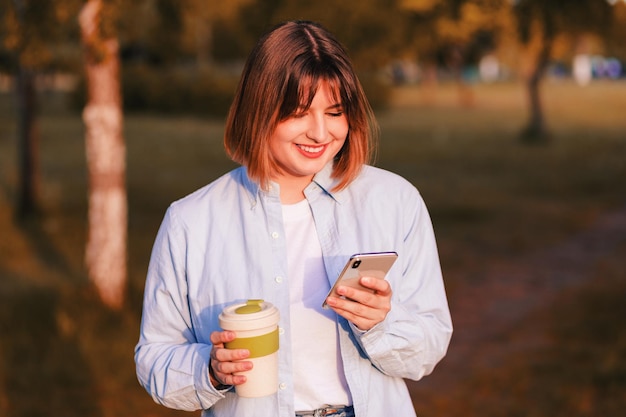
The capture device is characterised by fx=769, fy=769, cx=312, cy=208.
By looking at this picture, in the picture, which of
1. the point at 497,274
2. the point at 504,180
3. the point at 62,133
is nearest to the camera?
the point at 497,274

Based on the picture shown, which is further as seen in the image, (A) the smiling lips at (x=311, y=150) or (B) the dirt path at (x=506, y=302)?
(B) the dirt path at (x=506, y=302)

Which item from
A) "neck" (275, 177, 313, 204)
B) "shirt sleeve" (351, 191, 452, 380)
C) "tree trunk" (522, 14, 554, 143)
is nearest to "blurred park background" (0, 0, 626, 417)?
"tree trunk" (522, 14, 554, 143)

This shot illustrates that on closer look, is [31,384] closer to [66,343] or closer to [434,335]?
[66,343]

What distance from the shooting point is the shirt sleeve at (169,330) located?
1988 mm

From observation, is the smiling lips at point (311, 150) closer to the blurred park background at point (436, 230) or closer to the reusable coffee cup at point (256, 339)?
the reusable coffee cup at point (256, 339)

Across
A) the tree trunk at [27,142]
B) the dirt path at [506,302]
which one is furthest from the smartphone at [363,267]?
the tree trunk at [27,142]

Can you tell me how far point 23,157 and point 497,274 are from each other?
7.53m

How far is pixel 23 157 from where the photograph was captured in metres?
12.1

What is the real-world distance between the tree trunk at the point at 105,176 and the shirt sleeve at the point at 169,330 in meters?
5.21

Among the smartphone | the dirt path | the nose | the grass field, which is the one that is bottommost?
the dirt path

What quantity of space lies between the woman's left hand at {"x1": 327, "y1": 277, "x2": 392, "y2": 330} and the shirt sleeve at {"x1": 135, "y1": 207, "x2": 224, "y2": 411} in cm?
40

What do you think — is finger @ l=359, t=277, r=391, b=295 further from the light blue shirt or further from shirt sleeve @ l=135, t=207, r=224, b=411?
shirt sleeve @ l=135, t=207, r=224, b=411

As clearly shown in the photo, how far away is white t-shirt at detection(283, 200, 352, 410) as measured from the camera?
2.00 metres

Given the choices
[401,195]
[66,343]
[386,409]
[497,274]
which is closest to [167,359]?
[386,409]
